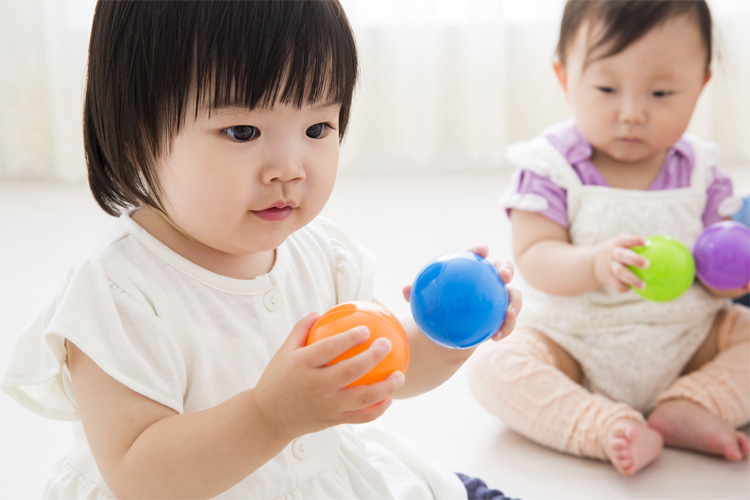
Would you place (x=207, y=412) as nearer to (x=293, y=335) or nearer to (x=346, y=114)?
(x=293, y=335)

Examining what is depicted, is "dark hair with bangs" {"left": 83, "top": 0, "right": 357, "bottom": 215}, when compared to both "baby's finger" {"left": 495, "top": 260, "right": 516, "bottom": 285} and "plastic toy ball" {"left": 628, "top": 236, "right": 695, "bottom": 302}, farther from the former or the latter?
"plastic toy ball" {"left": 628, "top": 236, "right": 695, "bottom": 302}

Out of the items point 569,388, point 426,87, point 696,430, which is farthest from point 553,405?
point 426,87

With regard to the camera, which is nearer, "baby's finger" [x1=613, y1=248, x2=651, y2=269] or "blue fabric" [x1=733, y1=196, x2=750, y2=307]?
"baby's finger" [x1=613, y1=248, x2=651, y2=269]

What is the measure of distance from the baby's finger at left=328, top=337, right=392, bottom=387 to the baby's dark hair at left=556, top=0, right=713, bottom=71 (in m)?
0.81

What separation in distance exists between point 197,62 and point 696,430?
84cm

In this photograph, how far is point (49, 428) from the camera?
1235 mm

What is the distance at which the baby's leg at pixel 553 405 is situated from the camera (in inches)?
44.9

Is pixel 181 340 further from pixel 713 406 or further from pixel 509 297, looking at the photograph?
pixel 713 406

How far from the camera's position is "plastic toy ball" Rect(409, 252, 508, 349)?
2.59 ft

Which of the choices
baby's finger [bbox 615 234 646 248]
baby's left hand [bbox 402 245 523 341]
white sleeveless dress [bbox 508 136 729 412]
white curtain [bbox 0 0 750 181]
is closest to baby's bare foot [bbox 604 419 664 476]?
white sleeveless dress [bbox 508 136 729 412]

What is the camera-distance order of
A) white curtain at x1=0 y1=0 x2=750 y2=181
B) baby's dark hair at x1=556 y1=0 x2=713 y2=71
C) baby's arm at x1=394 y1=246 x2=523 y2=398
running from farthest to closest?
white curtain at x1=0 y1=0 x2=750 y2=181 < baby's dark hair at x1=556 y1=0 x2=713 y2=71 < baby's arm at x1=394 y1=246 x2=523 y2=398

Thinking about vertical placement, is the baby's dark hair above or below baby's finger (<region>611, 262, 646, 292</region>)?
above

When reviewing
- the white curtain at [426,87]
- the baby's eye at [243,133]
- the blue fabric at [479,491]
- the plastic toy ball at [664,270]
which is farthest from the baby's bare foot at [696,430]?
the white curtain at [426,87]

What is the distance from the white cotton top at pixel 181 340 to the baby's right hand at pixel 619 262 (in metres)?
0.41
